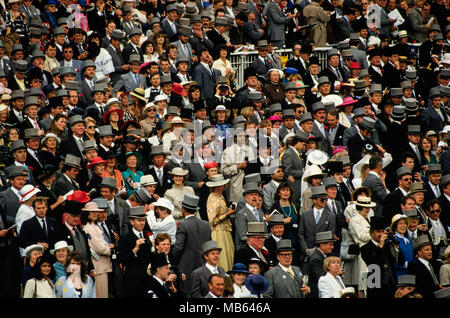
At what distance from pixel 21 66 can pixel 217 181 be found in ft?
16.2

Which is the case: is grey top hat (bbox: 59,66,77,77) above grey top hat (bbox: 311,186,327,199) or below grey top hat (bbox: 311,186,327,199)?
above

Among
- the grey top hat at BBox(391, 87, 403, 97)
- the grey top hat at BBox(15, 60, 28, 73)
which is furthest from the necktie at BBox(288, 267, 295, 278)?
the grey top hat at BBox(391, 87, 403, 97)

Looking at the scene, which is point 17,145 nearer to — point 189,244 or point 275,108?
point 189,244

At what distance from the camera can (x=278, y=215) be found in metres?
14.2

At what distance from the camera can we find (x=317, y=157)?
15953 mm

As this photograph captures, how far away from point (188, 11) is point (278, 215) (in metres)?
8.40

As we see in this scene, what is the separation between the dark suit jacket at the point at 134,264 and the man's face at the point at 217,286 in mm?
977

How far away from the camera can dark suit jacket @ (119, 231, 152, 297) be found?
12602mm

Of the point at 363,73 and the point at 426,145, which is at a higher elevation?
the point at 363,73

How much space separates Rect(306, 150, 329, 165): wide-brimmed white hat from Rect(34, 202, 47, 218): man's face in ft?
16.2

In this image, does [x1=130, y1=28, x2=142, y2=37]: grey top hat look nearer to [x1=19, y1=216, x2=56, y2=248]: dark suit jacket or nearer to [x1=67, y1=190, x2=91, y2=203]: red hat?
[x1=67, y1=190, x2=91, y2=203]: red hat

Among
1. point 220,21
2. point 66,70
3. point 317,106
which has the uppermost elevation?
point 220,21

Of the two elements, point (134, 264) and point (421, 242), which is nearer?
point (134, 264)

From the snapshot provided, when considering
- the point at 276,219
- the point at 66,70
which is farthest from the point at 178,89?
the point at 276,219
